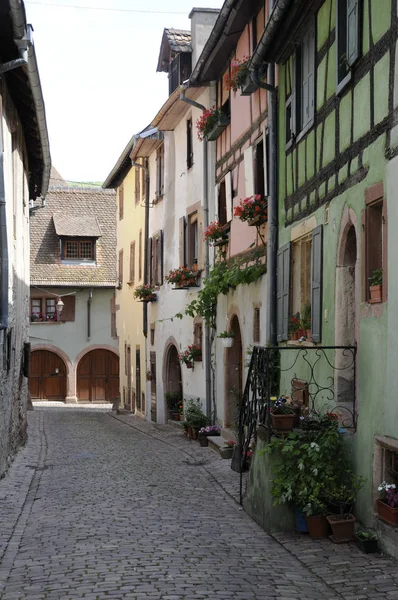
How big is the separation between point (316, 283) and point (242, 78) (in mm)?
5747

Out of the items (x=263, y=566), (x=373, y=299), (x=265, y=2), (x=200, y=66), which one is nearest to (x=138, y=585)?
(x=263, y=566)

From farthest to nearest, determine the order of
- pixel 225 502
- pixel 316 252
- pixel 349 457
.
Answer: pixel 225 502
pixel 316 252
pixel 349 457

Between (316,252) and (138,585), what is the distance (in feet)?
16.1

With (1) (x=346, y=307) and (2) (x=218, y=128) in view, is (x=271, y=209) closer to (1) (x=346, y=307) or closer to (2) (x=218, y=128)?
(1) (x=346, y=307)

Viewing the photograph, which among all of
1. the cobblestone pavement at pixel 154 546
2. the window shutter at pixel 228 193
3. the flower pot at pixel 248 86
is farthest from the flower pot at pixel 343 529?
the window shutter at pixel 228 193

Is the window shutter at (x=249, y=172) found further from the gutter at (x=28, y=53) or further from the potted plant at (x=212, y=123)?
the gutter at (x=28, y=53)

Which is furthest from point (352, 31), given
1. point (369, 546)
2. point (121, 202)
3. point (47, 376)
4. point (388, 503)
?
point (47, 376)

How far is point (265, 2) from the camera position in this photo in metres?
14.9

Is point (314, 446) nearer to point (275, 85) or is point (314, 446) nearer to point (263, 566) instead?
point (263, 566)

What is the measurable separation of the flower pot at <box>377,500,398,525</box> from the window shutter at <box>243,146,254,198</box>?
25.7ft

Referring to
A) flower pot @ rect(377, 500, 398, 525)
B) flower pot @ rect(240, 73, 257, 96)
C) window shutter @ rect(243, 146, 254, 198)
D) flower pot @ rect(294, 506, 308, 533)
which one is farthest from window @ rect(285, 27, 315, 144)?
flower pot @ rect(377, 500, 398, 525)

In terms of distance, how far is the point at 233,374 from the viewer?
17734 mm

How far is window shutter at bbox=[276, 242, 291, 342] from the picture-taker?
12852 mm

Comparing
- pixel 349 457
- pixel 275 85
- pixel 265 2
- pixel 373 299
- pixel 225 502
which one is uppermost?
pixel 265 2
